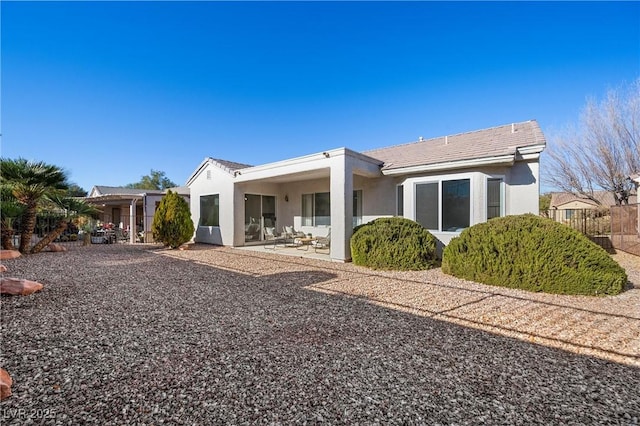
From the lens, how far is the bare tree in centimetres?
1560

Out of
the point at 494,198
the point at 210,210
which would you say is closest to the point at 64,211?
the point at 210,210

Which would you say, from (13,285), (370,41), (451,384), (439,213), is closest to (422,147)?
(439,213)

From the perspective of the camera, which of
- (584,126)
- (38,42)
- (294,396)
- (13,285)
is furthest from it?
(584,126)

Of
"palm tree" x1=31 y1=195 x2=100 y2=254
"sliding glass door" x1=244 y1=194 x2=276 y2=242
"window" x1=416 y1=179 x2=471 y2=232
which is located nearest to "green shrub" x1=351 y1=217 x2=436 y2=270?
"window" x1=416 y1=179 x2=471 y2=232

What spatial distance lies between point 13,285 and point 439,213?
35.7 ft

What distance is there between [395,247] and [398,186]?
3.44 m

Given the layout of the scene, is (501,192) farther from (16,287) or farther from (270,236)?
(16,287)

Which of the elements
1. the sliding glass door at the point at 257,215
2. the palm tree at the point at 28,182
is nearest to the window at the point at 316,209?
the sliding glass door at the point at 257,215

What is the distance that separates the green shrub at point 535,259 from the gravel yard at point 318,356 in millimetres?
353

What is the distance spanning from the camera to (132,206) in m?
16.8

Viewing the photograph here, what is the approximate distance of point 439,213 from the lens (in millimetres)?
9797

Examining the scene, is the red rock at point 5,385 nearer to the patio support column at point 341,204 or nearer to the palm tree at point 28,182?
the patio support column at point 341,204

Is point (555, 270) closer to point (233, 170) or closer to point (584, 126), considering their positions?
point (233, 170)

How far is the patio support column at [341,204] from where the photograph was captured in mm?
9609
